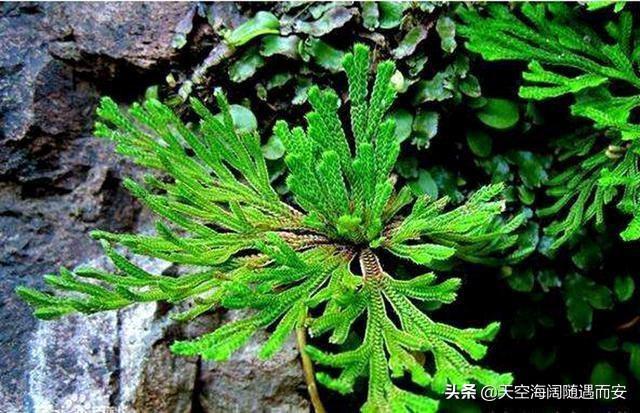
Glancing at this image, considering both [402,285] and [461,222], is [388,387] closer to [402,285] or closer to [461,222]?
[402,285]

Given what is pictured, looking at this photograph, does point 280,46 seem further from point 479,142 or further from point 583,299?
point 583,299

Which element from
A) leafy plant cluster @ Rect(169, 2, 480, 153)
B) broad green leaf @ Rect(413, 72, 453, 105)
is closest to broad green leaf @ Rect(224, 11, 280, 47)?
leafy plant cluster @ Rect(169, 2, 480, 153)

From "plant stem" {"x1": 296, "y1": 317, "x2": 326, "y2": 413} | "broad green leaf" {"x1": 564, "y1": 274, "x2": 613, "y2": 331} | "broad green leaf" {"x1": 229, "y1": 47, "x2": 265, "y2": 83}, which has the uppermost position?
"broad green leaf" {"x1": 229, "y1": 47, "x2": 265, "y2": 83}

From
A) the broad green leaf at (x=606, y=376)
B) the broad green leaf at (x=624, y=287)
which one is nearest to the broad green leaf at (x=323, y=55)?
the broad green leaf at (x=624, y=287)

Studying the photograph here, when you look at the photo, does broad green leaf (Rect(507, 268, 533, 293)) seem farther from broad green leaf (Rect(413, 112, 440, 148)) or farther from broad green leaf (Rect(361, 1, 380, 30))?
broad green leaf (Rect(361, 1, 380, 30))

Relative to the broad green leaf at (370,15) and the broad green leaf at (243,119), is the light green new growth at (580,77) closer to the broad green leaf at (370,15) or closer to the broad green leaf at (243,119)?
the broad green leaf at (370,15)

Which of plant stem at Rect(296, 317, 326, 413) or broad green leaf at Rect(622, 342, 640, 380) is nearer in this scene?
plant stem at Rect(296, 317, 326, 413)

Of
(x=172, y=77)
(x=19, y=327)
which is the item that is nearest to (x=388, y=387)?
(x=19, y=327)
